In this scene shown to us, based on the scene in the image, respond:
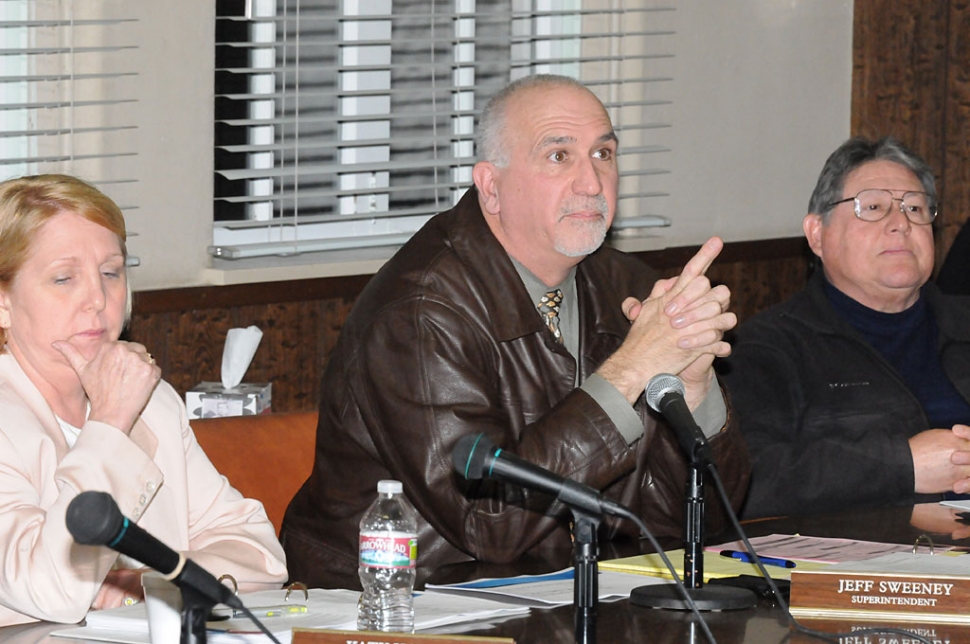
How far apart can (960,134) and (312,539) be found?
3.79 m

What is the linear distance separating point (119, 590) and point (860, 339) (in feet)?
6.60

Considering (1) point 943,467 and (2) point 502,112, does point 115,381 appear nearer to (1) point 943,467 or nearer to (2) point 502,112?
(2) point 502,112

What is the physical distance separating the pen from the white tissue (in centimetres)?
166

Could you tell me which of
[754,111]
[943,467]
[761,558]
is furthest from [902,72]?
[761,558]

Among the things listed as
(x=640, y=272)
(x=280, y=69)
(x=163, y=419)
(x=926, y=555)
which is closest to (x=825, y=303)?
(x=640, y=272)

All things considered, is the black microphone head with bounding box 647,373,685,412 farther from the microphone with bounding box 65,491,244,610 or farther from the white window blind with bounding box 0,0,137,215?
the white window blind with bounding box 0,0,137,215

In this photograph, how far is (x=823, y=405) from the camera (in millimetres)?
3387

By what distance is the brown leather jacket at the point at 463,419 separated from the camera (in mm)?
2482

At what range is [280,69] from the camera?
3867mm

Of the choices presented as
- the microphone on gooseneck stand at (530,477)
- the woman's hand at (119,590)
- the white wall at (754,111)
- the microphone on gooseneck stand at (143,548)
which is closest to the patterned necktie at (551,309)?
the woman's hand at (119,590)

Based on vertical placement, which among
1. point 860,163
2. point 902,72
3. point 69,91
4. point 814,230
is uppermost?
point 902,72

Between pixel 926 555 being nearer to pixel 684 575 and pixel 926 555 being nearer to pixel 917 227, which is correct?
pixel 684 575

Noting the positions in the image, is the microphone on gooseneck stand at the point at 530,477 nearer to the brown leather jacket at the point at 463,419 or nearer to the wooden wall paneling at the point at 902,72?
the brown leather jacket at the point at 463,419

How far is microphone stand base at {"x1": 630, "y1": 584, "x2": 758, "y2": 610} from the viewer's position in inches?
79.4
